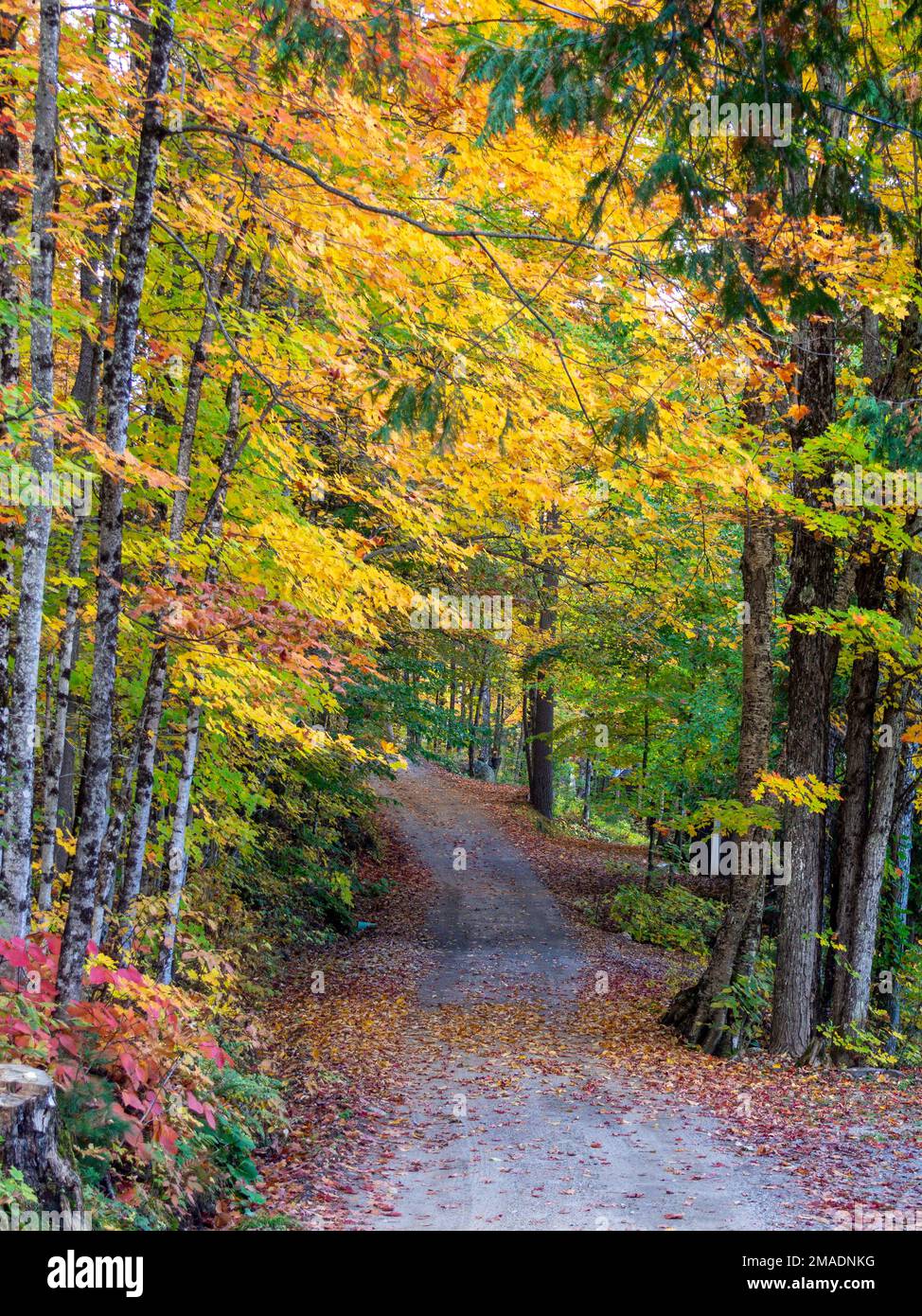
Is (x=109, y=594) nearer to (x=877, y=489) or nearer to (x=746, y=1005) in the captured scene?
(x=877, y=489)

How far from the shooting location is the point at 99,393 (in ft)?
28.4

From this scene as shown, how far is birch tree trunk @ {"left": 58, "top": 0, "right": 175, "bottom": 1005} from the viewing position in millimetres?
5535

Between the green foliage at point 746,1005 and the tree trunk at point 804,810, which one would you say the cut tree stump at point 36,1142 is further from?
the tree trunk at point 804,810

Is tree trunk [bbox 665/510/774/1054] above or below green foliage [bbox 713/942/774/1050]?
above

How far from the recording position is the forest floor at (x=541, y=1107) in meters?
6.45

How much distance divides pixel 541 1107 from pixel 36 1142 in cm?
557

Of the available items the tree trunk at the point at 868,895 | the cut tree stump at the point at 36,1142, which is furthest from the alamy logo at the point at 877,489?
the cut tree stump at the point at 36,1142

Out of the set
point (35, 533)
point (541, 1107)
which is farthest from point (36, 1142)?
point (541, 1107)

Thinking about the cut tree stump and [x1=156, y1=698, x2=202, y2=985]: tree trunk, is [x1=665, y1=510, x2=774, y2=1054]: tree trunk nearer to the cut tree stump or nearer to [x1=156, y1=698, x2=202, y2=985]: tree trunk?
[x1=156, y1=698, x2=202, y2=985]: tree trunk

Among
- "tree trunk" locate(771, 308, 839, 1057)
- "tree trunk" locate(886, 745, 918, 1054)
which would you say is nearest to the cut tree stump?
"tree trunk" locate(771, 308, 839, 1057)

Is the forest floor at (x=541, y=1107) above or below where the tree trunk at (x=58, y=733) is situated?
below
